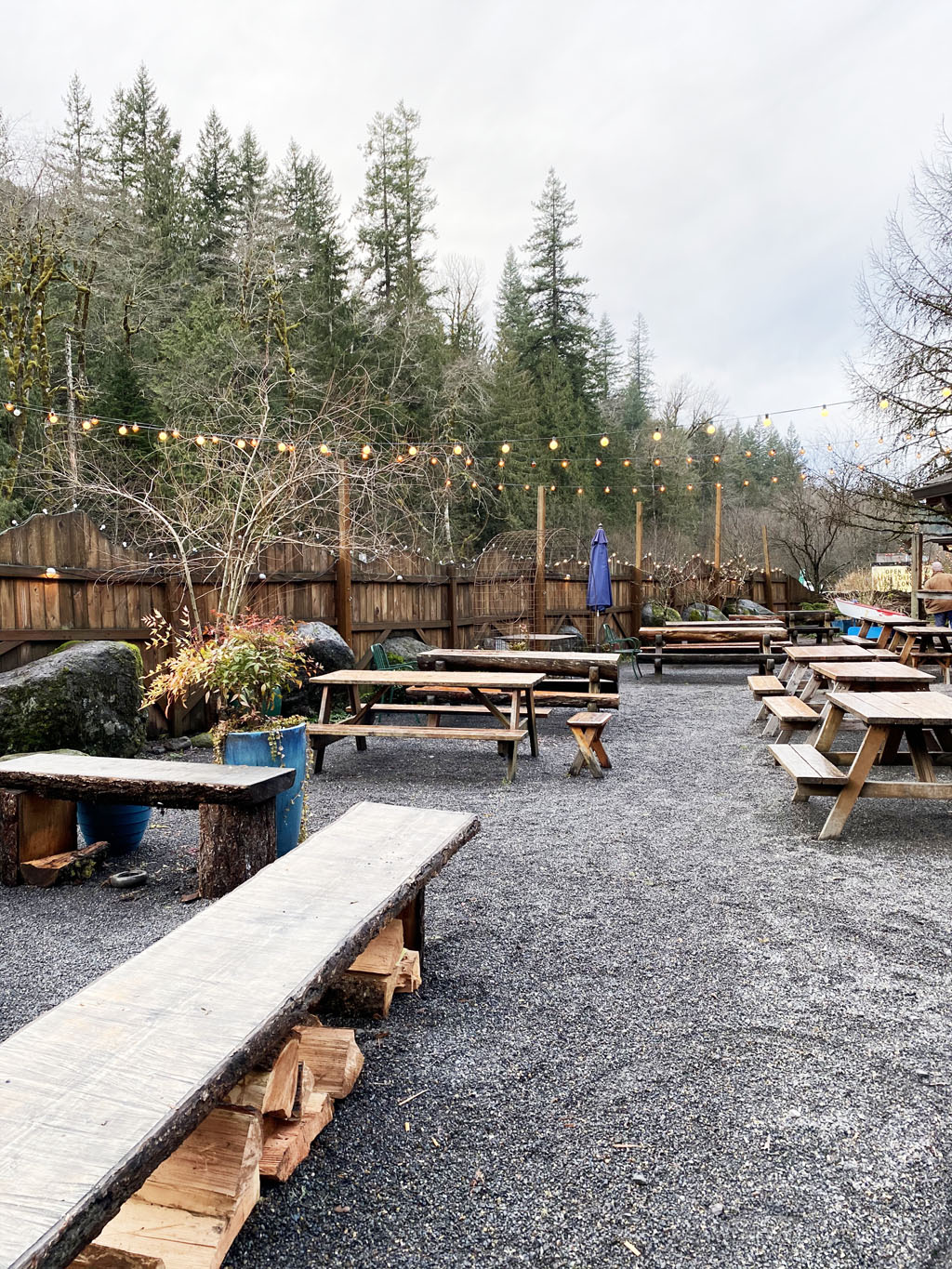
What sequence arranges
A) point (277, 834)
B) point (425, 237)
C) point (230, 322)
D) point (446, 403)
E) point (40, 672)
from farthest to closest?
point (425, 237) < point (446, 403) < point (230, 322) < point (40, 672) < point (277, 834)

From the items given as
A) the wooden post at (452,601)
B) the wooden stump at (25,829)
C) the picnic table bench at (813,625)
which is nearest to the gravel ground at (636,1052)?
the wooden stump at (25,829)

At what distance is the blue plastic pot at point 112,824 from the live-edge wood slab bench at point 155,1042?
2284 mm

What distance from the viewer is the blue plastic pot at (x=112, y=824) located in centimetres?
434

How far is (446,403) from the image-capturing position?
2184cm

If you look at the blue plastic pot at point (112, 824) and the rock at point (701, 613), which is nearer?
the blue plastic pot at point (112, 824)

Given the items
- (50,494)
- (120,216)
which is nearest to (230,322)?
(120,216)

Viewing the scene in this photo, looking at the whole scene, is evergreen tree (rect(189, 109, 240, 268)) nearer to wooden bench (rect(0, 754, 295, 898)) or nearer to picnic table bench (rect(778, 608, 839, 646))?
picnic table bench (rect(778, 608, 839, 646))

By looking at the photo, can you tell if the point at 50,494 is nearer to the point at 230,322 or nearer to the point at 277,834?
the point at 230,322

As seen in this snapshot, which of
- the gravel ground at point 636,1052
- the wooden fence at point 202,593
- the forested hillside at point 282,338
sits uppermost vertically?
the forested hillside at point 282,338

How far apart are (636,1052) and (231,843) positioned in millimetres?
1971

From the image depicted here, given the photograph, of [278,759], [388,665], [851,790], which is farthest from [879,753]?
[388,665]

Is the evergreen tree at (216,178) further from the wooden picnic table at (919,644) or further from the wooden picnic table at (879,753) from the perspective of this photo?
the wooden picnic table at (879,753)

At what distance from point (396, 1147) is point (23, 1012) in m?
1.46

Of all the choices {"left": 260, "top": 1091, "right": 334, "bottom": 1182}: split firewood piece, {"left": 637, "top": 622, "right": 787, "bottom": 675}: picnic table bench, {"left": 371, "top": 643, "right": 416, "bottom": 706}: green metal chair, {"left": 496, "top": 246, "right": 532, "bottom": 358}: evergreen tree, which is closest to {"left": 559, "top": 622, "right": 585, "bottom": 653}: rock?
{"left": 637, "top": 622, "right": 787, "bottom": 675}: picnic table bench
